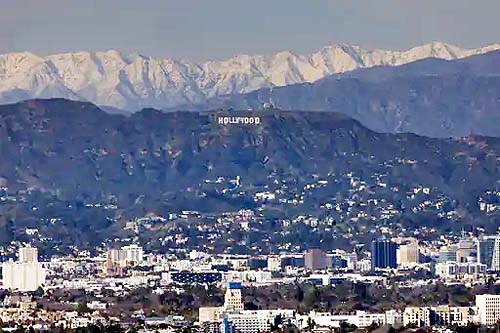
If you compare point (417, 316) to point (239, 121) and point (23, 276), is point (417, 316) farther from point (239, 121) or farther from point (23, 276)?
point (239, 121)

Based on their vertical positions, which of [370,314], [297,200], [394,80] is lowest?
[370,314]

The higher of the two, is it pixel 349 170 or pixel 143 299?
pixel 349 170

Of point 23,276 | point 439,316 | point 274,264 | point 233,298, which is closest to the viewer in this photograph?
point 439,316

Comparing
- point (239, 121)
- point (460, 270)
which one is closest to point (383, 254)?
point (460, 270)

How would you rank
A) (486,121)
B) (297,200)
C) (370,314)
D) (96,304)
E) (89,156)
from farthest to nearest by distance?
(486,121), (89,156), (297,200), (96,304), (370,314)

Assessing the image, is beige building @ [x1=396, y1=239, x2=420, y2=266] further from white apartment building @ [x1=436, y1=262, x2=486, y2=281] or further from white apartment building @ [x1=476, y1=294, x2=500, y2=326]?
white apartment building @ [x1=476, y1=294, x2=500, y2=326]

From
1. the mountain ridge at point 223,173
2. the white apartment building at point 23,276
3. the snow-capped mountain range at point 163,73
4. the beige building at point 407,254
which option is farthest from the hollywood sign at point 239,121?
the white apartment building at point 23,276

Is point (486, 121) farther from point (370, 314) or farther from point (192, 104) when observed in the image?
point (370, 314)

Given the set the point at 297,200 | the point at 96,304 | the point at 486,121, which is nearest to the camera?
the point at 96,304

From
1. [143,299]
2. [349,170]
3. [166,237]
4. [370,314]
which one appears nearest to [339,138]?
[349,170]

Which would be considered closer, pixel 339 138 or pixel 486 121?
pixel 339 138
